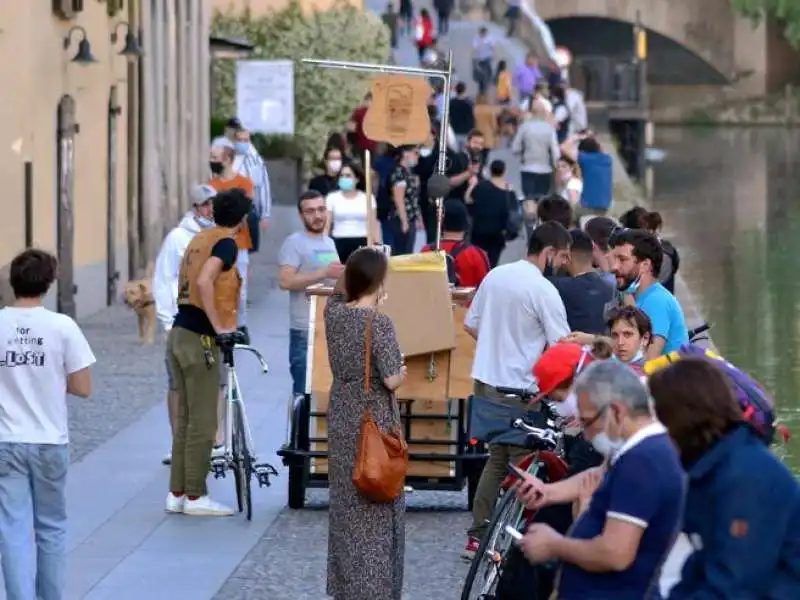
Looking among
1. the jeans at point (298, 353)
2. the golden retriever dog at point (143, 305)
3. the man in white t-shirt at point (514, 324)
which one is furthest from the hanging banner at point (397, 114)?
the man in white t-shirt at point (514, 324)

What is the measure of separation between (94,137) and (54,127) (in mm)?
1879

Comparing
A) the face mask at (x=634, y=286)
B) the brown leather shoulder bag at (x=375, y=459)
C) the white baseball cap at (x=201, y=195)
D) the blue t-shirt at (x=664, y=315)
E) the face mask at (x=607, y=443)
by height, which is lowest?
the brown leather shoulder bag at (x=375, y=459)

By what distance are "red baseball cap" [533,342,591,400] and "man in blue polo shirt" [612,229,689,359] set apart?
136cm

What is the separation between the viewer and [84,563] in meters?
9.85

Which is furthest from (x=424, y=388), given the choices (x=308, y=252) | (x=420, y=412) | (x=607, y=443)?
(x=607, y=443)

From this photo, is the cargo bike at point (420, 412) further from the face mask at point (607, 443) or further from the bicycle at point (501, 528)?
the face mask at point (607, 443)

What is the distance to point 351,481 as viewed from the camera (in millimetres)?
8172

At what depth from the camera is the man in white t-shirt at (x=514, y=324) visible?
31.2 ft

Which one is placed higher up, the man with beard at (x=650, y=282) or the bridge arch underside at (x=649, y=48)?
the bridge arch underside at (x=649, y=48)

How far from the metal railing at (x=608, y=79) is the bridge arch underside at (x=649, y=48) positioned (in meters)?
11.2

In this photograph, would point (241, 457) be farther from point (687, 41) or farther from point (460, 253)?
point (687, 41)

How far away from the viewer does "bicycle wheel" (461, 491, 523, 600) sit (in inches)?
312

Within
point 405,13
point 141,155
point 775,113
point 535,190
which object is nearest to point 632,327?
point 141,155

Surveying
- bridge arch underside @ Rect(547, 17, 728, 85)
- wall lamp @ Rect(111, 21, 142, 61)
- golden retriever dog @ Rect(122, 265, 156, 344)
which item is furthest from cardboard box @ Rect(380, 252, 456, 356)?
bridge arch underside @ Rect(547, 17, 728, 85)
